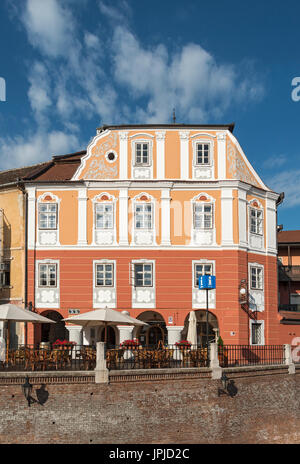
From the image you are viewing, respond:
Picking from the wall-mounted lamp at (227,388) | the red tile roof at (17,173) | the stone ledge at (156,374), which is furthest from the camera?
the red tile roof at (17,173)

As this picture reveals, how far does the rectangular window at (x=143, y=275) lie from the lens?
29.7 meters

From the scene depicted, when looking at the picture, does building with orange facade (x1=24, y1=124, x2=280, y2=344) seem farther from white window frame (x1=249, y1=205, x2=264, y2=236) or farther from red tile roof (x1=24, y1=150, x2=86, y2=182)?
red tile roof (x1=24, y1=150, x2=86, y2=182)

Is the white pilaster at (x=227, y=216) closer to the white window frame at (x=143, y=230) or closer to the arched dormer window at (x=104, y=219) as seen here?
the white window frame at (x=143, y=230)

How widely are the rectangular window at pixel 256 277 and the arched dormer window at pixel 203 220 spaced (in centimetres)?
293

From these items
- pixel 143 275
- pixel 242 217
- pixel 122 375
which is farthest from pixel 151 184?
pixel 122 375

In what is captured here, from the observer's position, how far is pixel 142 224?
30.1 m

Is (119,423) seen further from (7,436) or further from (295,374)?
(295,374)

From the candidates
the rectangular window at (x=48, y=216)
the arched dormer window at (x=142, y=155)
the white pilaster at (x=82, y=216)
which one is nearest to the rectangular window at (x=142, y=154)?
the arched dormer window at (x=142, y=155)

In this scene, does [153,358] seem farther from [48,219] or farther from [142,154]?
[142,154]

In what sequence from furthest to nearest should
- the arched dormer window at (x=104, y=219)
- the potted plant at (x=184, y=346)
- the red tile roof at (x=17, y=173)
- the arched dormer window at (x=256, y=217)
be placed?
the red tile roof at (x=17, y=173) < the arched dormer window at (x=256, y=217) < the arched dormer window at (x=104, y=219) < the potted plant at (x=184, y=346)

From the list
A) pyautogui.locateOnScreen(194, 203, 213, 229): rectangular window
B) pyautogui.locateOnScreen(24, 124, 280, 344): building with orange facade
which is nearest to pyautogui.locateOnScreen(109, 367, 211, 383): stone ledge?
pyautogui.locateOnScreen(24, 124, 280, 344): building with orange facade

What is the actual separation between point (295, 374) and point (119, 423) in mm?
9742

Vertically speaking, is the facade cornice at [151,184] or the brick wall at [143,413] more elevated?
the facade cornice at [151,184]
